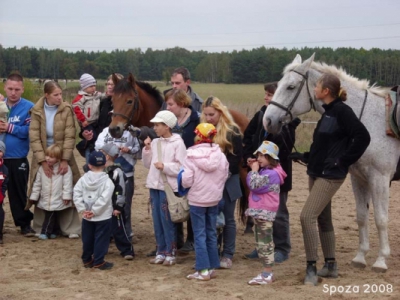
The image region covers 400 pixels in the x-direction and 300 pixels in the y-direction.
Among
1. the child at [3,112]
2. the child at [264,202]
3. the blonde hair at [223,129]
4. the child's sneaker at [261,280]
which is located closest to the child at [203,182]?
the blonde hair at [223,129]

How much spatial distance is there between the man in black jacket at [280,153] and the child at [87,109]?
2.05 m

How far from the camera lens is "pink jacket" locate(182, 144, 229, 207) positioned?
5465 mm

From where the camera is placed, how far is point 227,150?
232 inches

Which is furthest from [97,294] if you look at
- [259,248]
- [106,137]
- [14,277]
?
[106,137]

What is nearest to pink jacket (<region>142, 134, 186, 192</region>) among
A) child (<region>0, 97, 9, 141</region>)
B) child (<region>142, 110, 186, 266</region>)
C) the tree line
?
child (<region>142, 110, 186, 266</region>)

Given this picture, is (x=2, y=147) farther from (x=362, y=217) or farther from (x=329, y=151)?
(x=362, y=217)

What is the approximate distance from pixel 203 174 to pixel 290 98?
117cm

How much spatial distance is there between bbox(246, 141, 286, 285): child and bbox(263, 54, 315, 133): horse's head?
0.30 m

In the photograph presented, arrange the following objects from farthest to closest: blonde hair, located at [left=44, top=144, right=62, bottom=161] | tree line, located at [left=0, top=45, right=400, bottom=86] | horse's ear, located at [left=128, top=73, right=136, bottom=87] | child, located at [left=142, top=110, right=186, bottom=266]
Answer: tree line, located at [left=0, top=45, right=400, bottom=86], blonde hair, located at [left=44, top=144, right=62, bottom=161], horse's ear, located at [left=128, top=73, right=136, bottom=87], child, located at [left=142, top=110, right=186, bottom=266]

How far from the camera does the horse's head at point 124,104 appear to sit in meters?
6.38

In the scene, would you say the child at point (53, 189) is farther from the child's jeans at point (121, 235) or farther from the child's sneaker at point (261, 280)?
the child's sneaker at point (261, 280)

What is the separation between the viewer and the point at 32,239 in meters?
7.34

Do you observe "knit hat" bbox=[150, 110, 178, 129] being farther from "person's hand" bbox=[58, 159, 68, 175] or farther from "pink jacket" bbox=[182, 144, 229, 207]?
"person's hand" bbox=[58, 159, 68, 175]

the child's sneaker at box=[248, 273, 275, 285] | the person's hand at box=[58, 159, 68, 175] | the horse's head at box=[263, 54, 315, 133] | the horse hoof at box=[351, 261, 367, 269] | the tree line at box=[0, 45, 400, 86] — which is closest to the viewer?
the child's sneaker at box=[248, 273, 275, 285]
